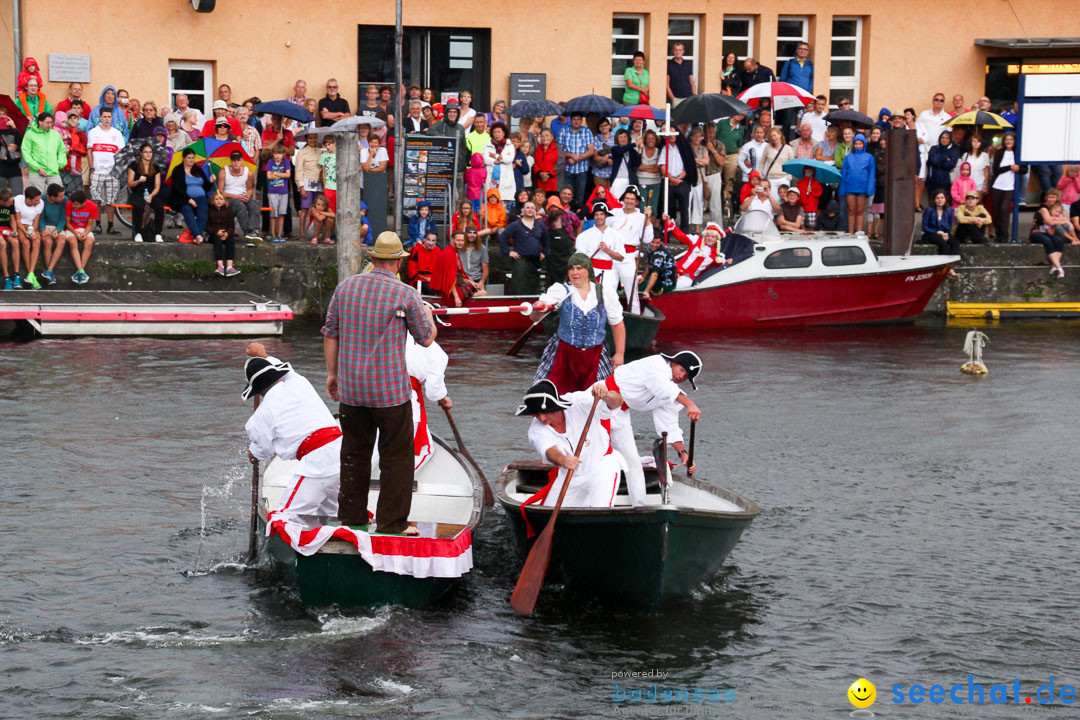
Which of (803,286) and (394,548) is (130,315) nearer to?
(803,286)

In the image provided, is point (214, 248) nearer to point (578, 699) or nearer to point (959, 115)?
point (959, 115)

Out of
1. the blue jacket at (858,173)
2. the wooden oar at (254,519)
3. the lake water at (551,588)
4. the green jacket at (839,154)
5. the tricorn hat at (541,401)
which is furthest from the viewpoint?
the green jacket at (839,154)

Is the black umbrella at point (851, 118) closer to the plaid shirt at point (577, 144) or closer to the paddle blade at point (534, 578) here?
the plaid shirt at point (577, 144)

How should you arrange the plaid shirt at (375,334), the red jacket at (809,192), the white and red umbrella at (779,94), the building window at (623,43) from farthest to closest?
the building window at (623,43), the white and red umbrella at (779,94), the red jacket at (809,192), the plaid shirt at (375,334)

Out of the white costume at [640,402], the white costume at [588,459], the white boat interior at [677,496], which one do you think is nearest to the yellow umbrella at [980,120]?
the white boat interior at [677,496]

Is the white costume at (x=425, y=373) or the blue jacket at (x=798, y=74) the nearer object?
the white costume at (x=425, y=373)

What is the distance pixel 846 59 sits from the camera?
98.9 feet

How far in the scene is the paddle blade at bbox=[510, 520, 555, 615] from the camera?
9969 mm

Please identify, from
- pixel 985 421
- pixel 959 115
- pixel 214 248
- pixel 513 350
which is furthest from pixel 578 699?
pixel 959 115

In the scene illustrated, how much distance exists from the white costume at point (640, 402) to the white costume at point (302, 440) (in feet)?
6.51

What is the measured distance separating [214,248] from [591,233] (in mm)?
6240

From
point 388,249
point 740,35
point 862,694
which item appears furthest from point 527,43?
point 862,694

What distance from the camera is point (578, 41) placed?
28625 millimetres

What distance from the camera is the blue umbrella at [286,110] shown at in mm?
23953
